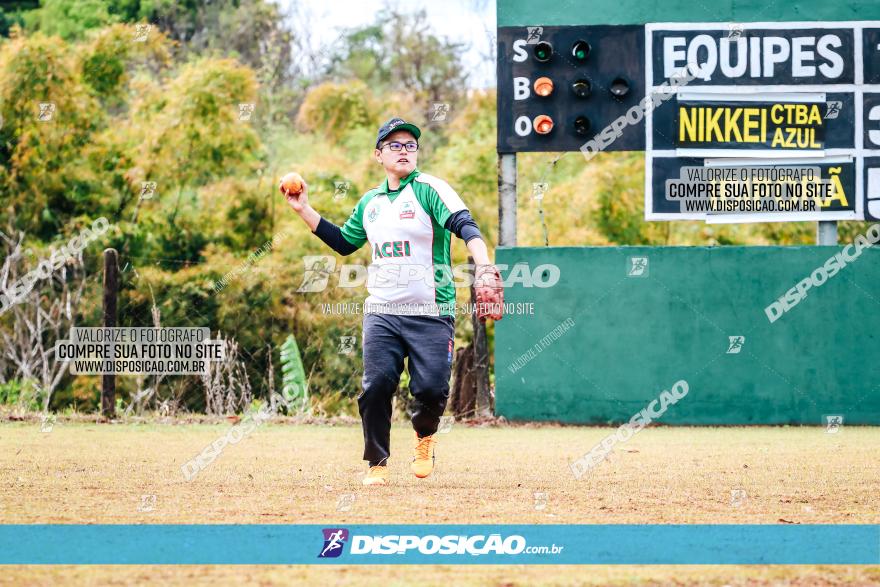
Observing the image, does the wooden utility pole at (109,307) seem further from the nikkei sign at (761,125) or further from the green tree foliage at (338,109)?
the green tree foliage at (338,109)

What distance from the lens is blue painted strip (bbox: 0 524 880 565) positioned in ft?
17.5

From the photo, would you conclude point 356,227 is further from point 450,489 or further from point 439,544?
point 439,544

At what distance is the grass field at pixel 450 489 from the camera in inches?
199

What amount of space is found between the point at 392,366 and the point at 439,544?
238 cm

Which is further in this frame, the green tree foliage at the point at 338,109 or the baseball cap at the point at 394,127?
the green tree foliage at the point at 338,109

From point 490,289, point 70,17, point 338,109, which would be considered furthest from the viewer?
point 70,17

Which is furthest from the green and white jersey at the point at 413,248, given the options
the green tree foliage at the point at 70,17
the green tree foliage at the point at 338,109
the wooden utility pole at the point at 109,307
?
the green tree foliage at the point at 70,17

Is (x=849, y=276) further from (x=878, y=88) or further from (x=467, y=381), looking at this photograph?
(x=467, y=381)

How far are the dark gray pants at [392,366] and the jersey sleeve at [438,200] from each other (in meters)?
0.65

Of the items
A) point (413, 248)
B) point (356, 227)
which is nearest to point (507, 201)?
point (356, 227)

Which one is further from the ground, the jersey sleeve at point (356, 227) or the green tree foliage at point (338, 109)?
the green tree foliage at point (338, 109)

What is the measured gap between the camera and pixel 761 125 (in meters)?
13.6

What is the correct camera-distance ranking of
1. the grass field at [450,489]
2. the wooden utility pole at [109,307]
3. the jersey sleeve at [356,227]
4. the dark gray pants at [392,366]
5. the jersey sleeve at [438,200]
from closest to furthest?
1. the grass field at [450,489]
2. the jersey sleeve at [438,200]
3. the dark gray pants at [392,366]
4. the jersey sleeve at [356,227]
5. the wooden utility pole at [109,307]

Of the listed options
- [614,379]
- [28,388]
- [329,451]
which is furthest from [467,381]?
[28,388]
